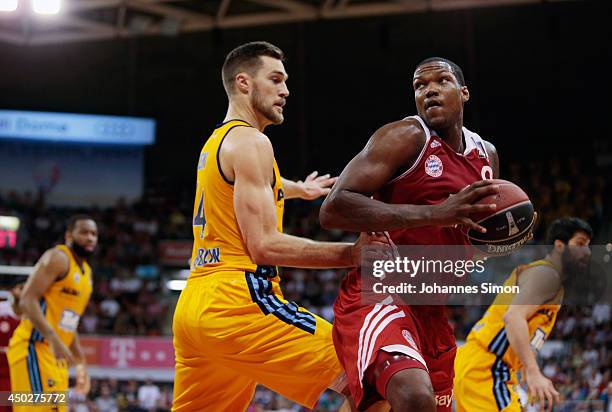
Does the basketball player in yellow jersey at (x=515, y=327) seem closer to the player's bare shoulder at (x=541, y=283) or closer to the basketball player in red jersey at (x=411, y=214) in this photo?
the player's bare shoulder at (x=541, y=283)

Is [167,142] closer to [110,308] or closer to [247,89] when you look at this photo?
[110,308]

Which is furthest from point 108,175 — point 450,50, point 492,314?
point 492,314

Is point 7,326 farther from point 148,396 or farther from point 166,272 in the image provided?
point 166,272

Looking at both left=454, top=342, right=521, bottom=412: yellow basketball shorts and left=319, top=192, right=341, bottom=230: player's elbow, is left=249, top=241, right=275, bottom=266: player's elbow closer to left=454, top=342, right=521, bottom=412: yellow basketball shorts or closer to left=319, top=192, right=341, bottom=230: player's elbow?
left=319, top=192, right=341, bottom=230: player's elbow

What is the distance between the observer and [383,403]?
3.39 meters

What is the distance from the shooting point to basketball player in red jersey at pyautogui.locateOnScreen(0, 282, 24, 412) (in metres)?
6.88

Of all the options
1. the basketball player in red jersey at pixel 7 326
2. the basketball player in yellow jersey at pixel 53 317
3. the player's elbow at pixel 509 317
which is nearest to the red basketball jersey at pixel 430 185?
the player's elbow at pixel 509 317

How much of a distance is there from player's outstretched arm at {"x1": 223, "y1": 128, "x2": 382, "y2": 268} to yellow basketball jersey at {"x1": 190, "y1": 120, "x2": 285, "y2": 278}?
0.08m

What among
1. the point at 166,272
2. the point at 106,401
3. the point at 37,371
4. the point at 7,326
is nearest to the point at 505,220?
the point at 37,371

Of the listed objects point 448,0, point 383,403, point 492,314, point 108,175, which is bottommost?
point 383,403

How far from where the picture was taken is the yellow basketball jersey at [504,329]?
5.22 m

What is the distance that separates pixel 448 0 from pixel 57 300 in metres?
12.4

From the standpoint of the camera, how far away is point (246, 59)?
4062mm

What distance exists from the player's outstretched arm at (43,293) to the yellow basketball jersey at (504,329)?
303cm
